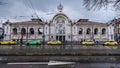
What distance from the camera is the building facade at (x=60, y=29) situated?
3738 inches

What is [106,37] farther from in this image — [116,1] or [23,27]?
[116,1]

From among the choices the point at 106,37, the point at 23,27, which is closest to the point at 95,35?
the point at 106,37

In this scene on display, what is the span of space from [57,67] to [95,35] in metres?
84.2

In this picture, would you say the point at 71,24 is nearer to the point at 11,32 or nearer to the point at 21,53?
the point at 11,32

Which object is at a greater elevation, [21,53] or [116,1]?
[116,1]

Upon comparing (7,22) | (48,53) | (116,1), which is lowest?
(48,53)

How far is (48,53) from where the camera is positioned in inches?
1091

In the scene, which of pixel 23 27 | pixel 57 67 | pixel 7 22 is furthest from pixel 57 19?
pixel 57 67

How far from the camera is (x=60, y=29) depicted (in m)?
96.7

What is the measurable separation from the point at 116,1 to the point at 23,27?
8910 centimetres

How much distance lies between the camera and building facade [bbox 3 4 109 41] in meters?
94.9

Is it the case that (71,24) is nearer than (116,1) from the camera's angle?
No

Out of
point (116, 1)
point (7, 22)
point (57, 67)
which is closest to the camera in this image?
point (116, 1)

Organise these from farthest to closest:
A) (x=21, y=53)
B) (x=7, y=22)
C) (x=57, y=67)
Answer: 1. (x=7, y=22)
2. (x=21, y=53)
3. (x=57, y=67)
